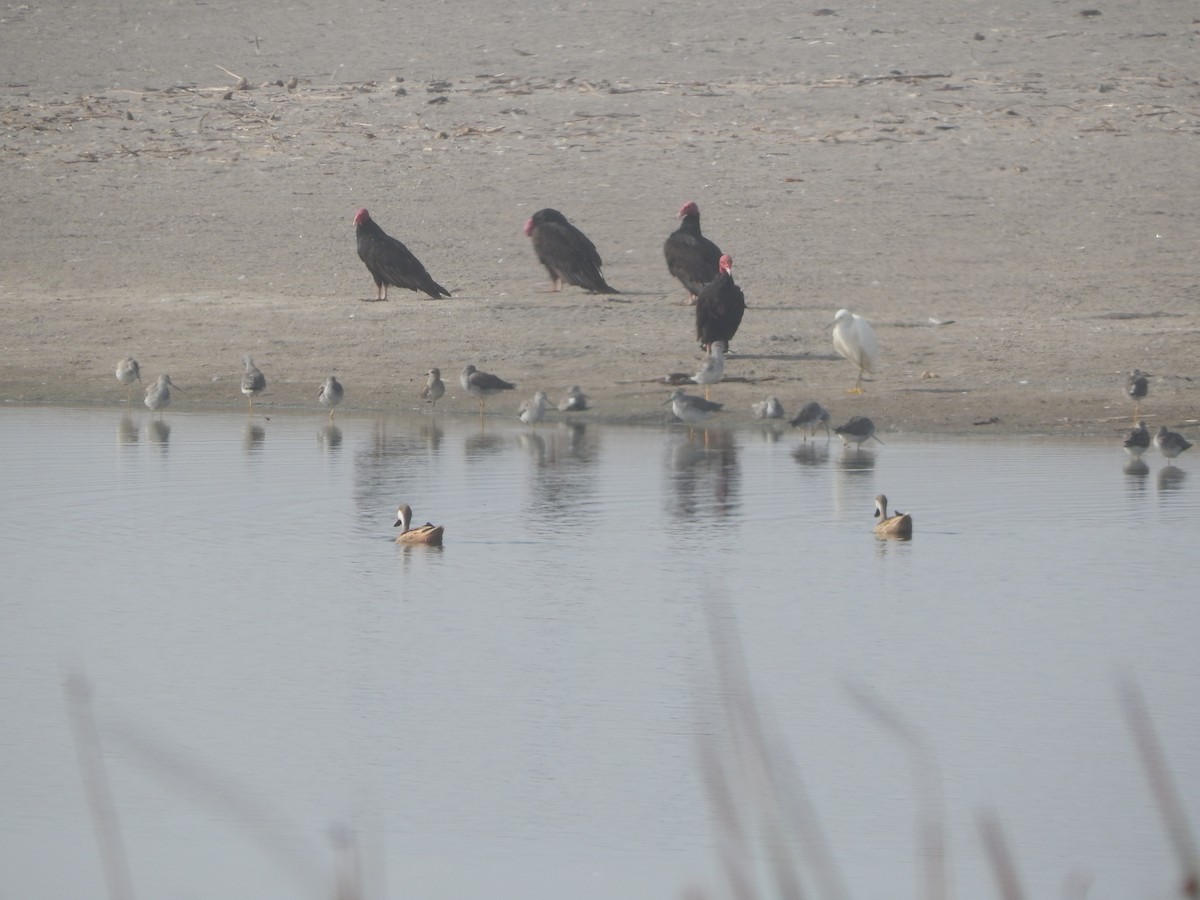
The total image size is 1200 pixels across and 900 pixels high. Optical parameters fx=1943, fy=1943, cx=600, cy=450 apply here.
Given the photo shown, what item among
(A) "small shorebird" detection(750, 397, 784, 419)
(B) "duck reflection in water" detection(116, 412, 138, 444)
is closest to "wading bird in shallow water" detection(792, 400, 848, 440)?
(A) "small shorebird" detection(750, 397, 784, 419)

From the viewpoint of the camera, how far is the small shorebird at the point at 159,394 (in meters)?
13.8

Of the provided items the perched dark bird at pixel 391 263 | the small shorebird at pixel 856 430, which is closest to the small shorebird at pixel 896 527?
the small shorebird at pixel 856 430

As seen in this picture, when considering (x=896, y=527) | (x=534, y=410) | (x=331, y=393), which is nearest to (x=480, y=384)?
(x=534, y=410)

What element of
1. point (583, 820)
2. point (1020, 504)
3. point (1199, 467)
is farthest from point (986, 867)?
point (1199, 467)

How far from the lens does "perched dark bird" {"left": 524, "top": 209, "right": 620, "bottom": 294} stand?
1606cm

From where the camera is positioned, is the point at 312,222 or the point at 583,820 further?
the point at 312,222

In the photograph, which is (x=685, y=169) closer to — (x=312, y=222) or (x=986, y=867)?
(x=312, y=222)

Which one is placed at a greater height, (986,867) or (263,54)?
(263,54)

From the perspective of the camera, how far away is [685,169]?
19281 mm

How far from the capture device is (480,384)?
13.7 metres

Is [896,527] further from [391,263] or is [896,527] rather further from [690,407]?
[391,263]

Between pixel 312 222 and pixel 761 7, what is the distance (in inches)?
333

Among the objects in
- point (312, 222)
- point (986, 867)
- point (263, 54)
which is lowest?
A: point (986, 867)

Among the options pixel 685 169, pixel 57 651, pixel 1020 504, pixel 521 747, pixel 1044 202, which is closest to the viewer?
pixel 521 747
